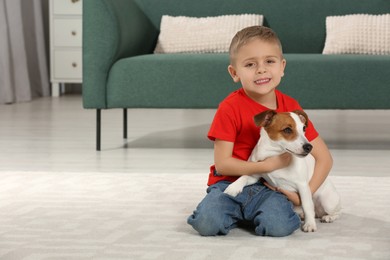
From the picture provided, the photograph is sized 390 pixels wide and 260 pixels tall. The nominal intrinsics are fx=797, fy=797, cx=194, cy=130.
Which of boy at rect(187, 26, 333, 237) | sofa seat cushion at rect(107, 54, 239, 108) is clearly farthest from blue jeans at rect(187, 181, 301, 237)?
sofa seat cushion at rect(107, 54, 239, 108)

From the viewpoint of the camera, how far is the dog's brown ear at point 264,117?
5.82 feet

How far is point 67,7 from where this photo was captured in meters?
6.32

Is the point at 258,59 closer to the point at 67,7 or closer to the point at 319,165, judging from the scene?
the point at 319,165

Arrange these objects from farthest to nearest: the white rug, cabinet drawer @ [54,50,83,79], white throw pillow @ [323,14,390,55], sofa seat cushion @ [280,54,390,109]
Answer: cabinet drawer @ [54,50,83,79]
white throw pillow @ [323,14,390,55]
sofa seat cushion @ [280,54,390,109]
the white rug

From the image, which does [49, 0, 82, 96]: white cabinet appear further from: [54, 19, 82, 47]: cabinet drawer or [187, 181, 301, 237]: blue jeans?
[187, 181, 301, 237]: blue jeans

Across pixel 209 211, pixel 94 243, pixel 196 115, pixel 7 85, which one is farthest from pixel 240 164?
pixel 7 85

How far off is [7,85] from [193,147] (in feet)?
8.37

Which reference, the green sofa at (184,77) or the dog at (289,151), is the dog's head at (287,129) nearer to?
the dog at (289,151)

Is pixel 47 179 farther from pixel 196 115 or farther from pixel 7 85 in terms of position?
pixel 7 85

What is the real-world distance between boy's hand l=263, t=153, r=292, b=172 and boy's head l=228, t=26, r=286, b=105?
0.16 metres

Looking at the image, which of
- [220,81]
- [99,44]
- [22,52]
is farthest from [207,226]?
[22,52]

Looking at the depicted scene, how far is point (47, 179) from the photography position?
260cm

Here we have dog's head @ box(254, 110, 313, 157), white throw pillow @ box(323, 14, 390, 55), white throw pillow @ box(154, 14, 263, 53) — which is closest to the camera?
dog's head @ box(254, 110, 313, 157)

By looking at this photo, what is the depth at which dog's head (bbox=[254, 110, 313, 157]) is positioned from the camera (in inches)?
68.6
